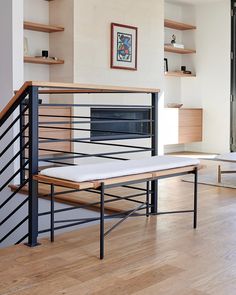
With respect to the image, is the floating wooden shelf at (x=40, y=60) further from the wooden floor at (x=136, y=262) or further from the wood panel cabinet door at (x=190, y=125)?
the wooden floor at (x=136, y=262)

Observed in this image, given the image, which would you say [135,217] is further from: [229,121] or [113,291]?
[229,121]

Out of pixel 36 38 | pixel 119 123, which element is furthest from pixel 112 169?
pixel 119 123

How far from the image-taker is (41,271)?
2285 millimetres

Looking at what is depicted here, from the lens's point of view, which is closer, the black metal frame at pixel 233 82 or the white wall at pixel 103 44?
the white wall at pixel 103 44

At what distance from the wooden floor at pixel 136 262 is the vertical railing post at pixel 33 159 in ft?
0.37

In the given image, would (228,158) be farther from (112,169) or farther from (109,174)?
(109,174)

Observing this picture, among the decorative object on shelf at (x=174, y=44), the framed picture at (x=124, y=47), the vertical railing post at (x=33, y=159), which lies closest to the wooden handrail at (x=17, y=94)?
the vertical railing post at (x=33, y=159)

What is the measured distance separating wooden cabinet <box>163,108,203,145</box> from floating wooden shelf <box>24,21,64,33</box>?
Result: 253 cm

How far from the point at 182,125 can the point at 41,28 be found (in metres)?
3.22

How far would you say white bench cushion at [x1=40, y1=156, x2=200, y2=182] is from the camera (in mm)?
2426

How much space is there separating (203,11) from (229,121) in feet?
6.93

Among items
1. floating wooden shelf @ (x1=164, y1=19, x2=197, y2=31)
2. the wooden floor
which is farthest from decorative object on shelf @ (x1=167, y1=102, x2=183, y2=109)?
the wooden floor

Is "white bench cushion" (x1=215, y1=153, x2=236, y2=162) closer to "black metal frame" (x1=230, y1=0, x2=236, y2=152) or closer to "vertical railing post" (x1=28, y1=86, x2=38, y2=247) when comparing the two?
"vertical railing post" (x1=28, y1=86, x2=38, y2=247)

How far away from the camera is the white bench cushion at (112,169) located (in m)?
2.43
